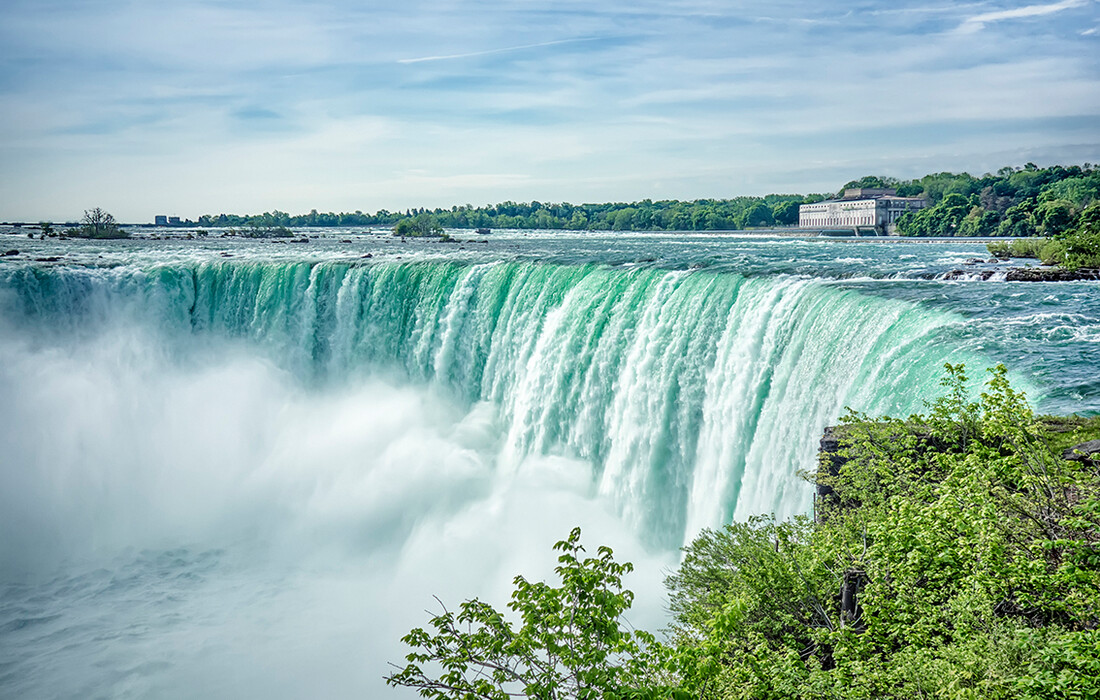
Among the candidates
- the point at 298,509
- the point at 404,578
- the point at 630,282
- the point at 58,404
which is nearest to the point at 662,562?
the point at 404,578

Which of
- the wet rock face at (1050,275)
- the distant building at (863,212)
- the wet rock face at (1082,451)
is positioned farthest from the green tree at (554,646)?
the distant building at (863,212)

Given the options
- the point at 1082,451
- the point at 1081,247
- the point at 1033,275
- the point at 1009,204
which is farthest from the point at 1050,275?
the point at 1009,204

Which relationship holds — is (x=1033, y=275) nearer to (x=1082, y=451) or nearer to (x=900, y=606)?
(x=1082, y=451)

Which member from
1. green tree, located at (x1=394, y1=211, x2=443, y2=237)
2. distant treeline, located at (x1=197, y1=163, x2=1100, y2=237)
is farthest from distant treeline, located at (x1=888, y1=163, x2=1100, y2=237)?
green tree, located at (x1=394, y1=211, x2=443, y2=237)

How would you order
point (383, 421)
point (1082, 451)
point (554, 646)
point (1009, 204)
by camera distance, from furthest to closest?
point (1009, 204), point (383, 421), point (1082, 451), point (554, 646)

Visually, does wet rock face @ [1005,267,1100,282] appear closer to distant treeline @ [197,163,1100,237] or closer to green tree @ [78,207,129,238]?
distant treeline @ [197,163,1100,237]

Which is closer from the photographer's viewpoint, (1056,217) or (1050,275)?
(1050,275)
